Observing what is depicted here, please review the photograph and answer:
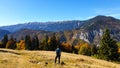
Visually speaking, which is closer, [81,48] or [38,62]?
[38,62]

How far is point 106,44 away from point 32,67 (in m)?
56.0

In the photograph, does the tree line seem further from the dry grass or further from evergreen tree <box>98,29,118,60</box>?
the dry grass

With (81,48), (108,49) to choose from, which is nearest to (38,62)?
(108,49)

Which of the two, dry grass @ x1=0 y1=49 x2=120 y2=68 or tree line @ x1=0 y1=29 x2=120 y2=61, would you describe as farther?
tree line @ x1=0 y1=29 x2=120 y2=61

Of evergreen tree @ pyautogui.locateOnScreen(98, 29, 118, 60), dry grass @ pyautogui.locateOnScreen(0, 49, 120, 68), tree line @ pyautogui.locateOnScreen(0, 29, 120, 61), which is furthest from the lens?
tree line @ pyautogui.locateOnScreen(0, 29, 120, 61)

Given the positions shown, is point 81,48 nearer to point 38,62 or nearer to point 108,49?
point 108,49

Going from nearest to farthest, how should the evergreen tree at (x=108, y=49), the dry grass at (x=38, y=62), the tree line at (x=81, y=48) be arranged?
the dry grass at (x=38, y=62) < the evergreen tree at (x=108, y=49) < the tree line at (x=81, y=48)

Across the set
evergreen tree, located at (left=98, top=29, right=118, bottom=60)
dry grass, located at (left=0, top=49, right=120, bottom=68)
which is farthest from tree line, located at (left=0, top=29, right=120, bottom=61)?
dry grass, located at (left=0, top=49, right=120, bottom=68)

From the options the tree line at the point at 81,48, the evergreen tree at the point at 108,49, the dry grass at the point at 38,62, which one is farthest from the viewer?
the tree line at the point at 81,48

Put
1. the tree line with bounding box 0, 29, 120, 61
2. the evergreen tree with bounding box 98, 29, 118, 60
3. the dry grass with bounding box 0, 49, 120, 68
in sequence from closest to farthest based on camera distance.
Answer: the dry grass with bounding box 0, 49, 120, 68 < the evergreen tree with bounding box 98, 29, 118, 60 < the tree line with bounding box 0, 29, 120, 61

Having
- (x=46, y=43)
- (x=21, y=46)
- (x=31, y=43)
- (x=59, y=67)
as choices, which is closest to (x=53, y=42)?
(x=46, y=43)

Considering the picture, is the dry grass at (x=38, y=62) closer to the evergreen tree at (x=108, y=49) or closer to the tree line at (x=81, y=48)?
the evergreen tree at (x=108, y=49)

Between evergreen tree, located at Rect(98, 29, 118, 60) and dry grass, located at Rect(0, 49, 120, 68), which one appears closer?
dry grass, located at Rect(0, 49, 120, 68)

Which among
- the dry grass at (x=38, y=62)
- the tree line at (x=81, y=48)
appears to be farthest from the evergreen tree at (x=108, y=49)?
the dry grass at (x=38, y=62)
